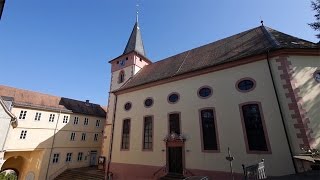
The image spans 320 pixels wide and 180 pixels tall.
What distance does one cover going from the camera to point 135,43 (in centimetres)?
2567

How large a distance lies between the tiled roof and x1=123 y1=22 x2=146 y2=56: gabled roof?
36.4 feet

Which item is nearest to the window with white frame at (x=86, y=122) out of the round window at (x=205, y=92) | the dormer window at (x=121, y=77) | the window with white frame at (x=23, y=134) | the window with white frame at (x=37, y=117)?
the window with white frame at (x=37, y=117)

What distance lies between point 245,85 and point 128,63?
15.5 metres

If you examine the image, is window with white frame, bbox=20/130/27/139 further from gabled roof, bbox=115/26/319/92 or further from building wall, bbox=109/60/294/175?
gabled roof, bbox=115/26/319/92

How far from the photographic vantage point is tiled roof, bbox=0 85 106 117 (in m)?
22.2

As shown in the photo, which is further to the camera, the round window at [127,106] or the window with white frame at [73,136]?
the window with white frame at [73,136]

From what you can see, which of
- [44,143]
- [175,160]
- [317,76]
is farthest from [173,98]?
[44,143]

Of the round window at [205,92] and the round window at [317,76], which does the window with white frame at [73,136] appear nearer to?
the round window at [205,92]

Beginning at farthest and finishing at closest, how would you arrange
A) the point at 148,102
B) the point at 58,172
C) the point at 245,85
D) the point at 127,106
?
the point at 58,172, the point at 127,106, the point at 148,102, the point at 245,85

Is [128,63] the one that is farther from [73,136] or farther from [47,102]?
[73,136]

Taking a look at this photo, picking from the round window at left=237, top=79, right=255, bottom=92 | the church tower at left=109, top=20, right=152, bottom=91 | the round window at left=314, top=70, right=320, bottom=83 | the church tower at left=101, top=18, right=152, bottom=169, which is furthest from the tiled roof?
the round window at left=314, top=70, right=320, bottom=83

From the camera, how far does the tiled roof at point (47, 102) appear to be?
2225 cm

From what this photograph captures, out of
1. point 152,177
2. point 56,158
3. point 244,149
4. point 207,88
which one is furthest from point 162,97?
point 56,158

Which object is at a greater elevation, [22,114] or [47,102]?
[47,102]
